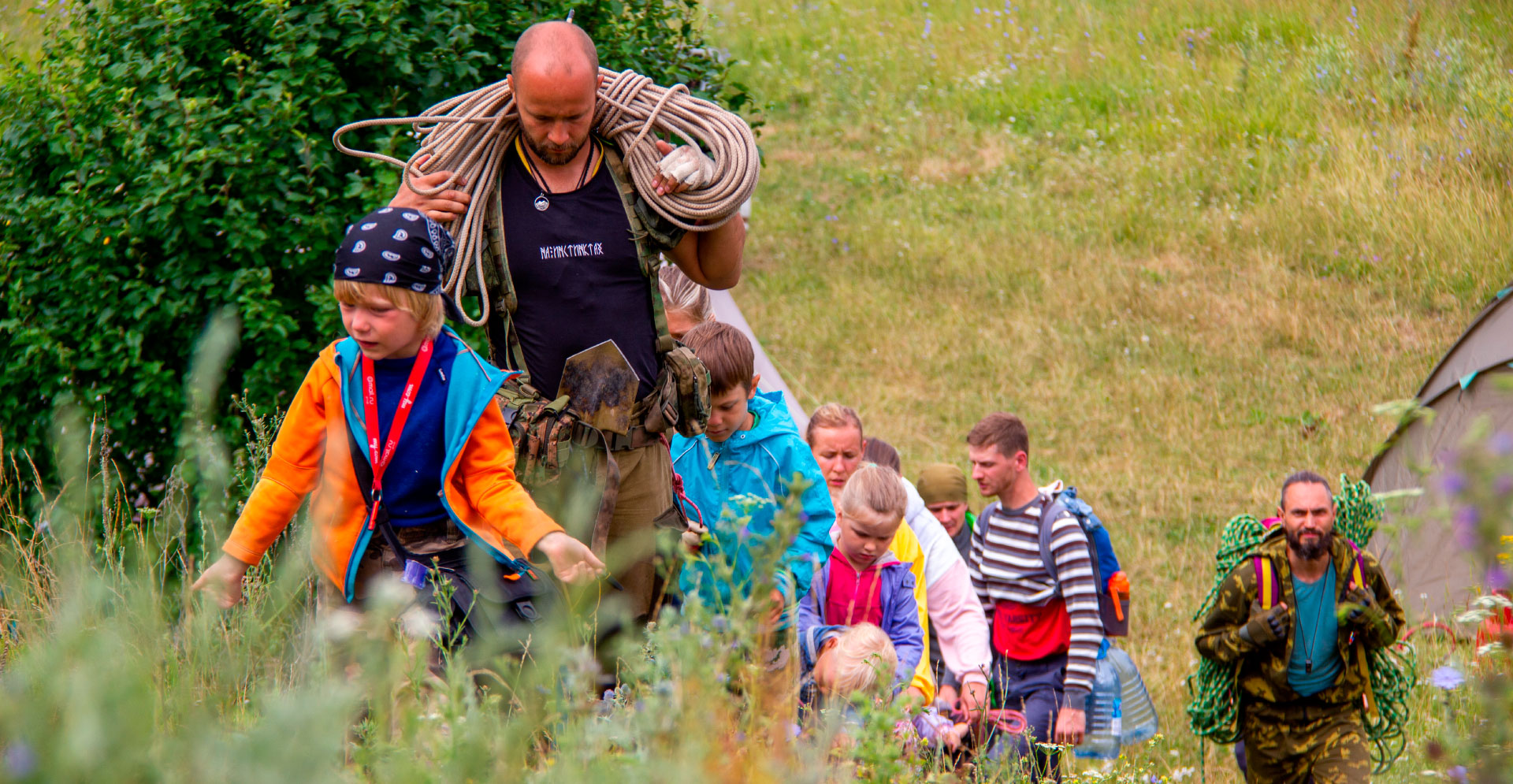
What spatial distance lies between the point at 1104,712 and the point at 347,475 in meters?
3.29

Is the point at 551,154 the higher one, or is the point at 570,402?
the point at 551,154

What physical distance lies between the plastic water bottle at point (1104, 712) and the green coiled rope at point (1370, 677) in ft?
1.41

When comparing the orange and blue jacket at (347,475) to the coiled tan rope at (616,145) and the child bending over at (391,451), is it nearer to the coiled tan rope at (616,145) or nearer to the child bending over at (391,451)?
the child bending over at (391,451)

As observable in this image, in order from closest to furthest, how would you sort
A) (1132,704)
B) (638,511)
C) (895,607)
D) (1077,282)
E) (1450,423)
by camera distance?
(638,511), (895,607), (1132,704), (1450,423), (1077,282)

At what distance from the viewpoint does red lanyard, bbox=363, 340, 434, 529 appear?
114 inches

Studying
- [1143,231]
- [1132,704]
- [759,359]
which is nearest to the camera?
[1132,704]

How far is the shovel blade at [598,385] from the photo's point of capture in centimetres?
346

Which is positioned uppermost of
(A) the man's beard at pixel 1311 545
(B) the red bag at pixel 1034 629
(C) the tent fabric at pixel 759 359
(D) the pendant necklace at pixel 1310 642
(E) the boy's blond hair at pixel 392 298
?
(E) the boy's blond hair at pixel 392 298

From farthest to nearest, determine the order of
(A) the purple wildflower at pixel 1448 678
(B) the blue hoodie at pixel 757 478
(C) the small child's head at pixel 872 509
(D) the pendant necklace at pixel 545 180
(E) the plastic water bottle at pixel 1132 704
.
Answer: (E) the plastic water bottle at pixel 1132 704
(C) the small child's head at pixel 872 509
(B) the blue hoodie at pixel 757 478
(D) the pendant necklace at pixel 545 180
(A) the purple wildflower at pixel 1448 678

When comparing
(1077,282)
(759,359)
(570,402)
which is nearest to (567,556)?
(570,402)

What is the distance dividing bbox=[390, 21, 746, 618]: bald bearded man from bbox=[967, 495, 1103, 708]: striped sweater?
1.92m

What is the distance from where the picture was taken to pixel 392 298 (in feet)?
9.28

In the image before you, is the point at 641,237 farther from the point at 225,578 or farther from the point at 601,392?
the point at 225,578

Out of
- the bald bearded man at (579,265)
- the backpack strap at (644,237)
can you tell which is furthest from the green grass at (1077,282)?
the backpack strap at (644,237)
